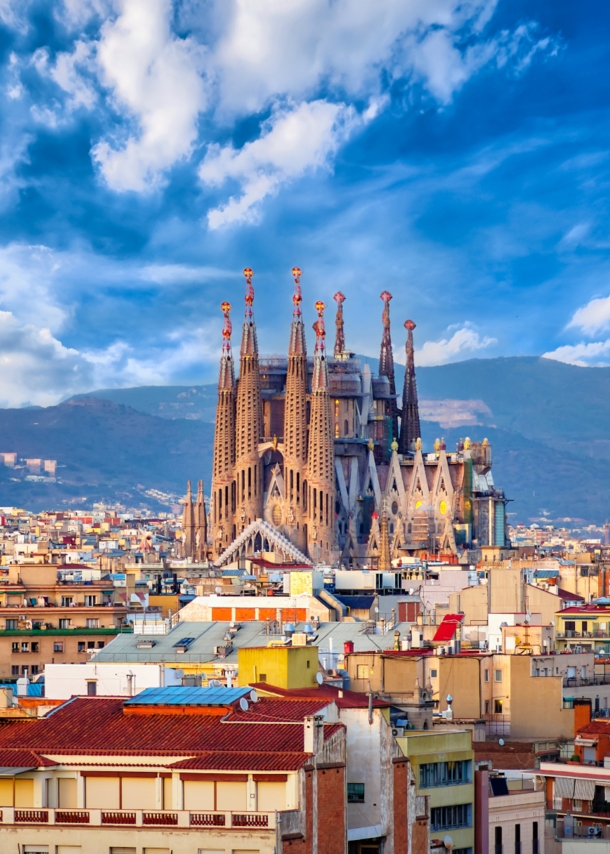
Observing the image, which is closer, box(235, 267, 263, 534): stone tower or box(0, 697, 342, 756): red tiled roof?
box(0, 697, 342, 756): red tiled roof

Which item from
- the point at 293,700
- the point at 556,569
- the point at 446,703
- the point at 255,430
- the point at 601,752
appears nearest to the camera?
the point at 293,700

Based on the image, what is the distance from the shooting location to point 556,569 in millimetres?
96875

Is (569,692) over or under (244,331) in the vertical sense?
under

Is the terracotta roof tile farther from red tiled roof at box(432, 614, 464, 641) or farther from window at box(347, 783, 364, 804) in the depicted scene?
red tiled roof at box(432, 614, 464, 641)

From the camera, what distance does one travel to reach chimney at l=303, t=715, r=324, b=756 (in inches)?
979

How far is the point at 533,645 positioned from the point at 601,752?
10456mm

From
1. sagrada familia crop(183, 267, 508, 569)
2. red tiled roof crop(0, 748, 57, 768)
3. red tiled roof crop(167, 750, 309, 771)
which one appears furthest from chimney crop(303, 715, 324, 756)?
sagrada familia crop(183, 267, 508, 569)

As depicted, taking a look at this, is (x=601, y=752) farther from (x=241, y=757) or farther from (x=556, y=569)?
(x=556, y=569)

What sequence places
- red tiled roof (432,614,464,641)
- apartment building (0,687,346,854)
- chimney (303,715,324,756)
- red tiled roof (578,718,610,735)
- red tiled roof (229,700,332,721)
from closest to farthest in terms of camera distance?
apartment building (0,687,346,854) → chimney (303,715,324,756) → red tiled roof (229,700,332,721) → red tiled roof (578,718,610,735) → red tiled roof (432,614,464,641)

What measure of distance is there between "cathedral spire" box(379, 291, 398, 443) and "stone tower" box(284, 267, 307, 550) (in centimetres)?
1458

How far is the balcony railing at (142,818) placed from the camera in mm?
24219

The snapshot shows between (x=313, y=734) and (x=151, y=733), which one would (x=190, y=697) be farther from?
(x=313, y=734)

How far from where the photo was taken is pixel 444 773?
3009 centimetres

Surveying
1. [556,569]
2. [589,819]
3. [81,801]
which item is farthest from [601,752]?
[556,569]
